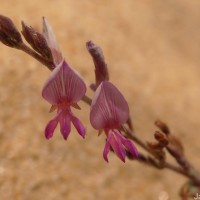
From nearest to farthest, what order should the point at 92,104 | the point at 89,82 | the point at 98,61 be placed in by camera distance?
the point at 92,104 < the point at 98,61 < the point at 89,82

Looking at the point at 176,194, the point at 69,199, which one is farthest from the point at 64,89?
the point at 176,194

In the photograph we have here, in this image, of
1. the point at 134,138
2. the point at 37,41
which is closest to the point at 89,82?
the point at 134,138

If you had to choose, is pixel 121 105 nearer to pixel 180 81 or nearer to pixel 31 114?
pixel 31 114

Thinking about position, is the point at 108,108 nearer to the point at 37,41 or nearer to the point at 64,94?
the point at 64,94

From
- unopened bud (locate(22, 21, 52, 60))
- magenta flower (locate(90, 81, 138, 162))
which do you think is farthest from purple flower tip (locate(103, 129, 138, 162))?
unopened bud (locate(22, 21, 52, 60))

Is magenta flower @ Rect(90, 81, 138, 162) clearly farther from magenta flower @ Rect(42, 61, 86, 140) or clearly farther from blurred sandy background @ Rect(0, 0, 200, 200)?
blurred sandy background @ Rect(0, 0, 200, 200)

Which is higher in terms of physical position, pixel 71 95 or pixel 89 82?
pixel 71 95

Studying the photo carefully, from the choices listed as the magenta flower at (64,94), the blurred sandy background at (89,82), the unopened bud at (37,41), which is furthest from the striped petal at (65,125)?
the blurred sandy background at (89,82)
